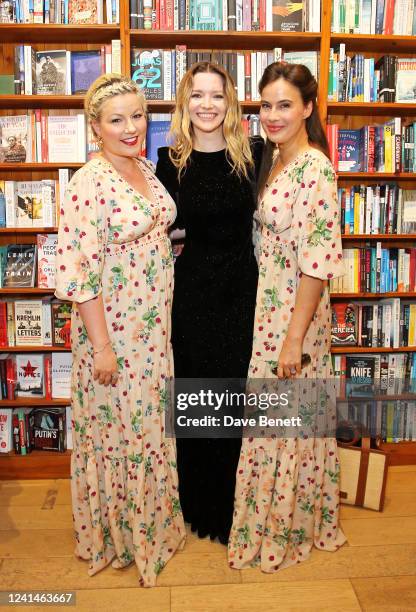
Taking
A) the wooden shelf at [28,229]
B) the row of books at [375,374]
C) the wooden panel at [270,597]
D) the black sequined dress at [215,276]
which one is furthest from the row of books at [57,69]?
the wooden panel at [270,597]

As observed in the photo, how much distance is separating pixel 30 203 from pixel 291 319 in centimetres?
156

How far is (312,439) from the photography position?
2.10 meters

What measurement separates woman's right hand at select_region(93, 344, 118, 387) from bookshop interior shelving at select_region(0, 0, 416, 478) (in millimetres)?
1077

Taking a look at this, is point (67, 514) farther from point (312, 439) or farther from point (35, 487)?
point (312, 439)

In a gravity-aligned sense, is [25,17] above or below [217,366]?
above

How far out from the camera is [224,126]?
6.82 ft

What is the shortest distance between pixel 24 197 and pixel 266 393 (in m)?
1.58

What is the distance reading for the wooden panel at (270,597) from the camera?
191 centimetres

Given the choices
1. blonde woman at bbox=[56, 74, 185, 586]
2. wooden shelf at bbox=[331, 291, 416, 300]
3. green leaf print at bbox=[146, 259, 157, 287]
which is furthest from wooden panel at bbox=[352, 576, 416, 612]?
wooden shelf at bbox=[331, 291, 416, 300]

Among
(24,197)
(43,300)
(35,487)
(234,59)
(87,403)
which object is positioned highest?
(234,59)

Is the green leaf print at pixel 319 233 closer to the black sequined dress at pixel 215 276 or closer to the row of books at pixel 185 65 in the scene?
the black sequined dress at pixel 215 276

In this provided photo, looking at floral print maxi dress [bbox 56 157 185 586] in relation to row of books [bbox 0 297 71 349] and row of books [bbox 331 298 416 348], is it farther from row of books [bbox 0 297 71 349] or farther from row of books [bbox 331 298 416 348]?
row of books [bbox 331 298 416 348]

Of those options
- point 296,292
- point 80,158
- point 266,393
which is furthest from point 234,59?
point 266,393

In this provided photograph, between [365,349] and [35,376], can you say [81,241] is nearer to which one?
[35,376]
